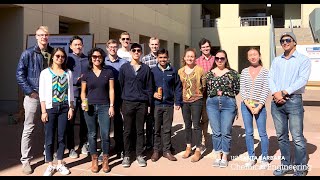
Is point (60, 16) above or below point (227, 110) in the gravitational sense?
above

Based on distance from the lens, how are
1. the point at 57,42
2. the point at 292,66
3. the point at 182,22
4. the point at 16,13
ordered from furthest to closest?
the point at 182,22
the point at 16,13
the point at 57,42
the point at 292,66

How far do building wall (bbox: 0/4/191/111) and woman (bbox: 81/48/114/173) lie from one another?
22.0ft

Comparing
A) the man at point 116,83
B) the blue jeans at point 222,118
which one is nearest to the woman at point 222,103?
the blue jeans at point 222,118

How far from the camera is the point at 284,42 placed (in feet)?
16.4

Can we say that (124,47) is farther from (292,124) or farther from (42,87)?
(292,124)

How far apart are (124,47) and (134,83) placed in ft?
3.78

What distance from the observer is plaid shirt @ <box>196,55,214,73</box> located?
6.23 meters

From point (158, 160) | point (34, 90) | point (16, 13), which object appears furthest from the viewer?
point (16, 13)

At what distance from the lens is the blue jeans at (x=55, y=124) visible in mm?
5066

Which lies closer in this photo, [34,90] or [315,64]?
[34,90]

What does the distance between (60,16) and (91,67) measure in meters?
7.99

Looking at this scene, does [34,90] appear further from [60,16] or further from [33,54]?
[60,16]

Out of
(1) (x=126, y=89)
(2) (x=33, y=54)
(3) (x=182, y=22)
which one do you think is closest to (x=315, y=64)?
(1) (x=126, y=89)

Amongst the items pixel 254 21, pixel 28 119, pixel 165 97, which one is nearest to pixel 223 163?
pixel 165 97
